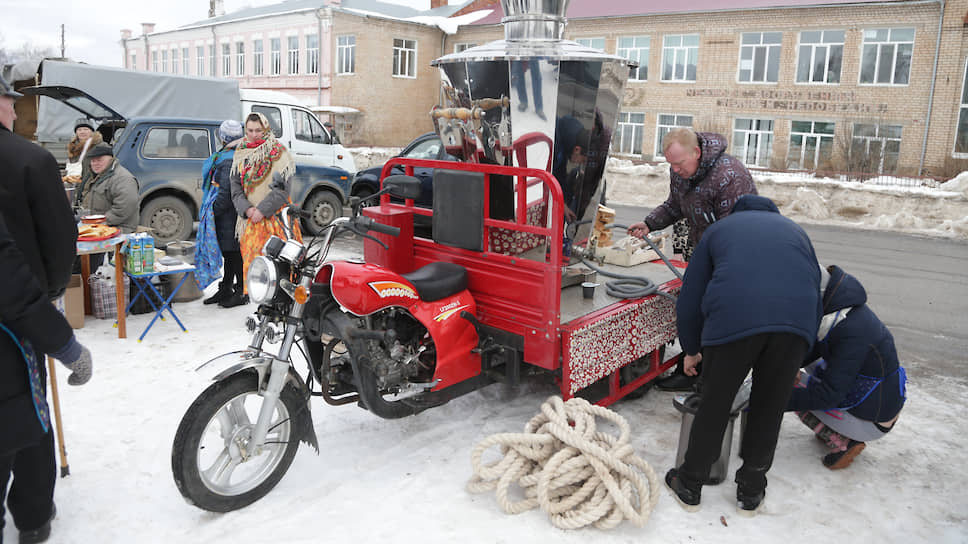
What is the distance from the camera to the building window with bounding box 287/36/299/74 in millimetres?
34594

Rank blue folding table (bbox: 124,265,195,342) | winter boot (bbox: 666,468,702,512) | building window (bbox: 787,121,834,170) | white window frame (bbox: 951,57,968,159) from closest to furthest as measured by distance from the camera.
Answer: winter boot (bbox: 666,468,702,512)
blue folding table (bbox: 124,265,195,342)
white window frame (bbox: 951,57,968,159)
building window (bbox: 787,121,834,170)

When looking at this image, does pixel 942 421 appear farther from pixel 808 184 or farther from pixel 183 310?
pixel 808 184

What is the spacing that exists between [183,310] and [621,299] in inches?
158

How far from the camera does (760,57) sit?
24.9m

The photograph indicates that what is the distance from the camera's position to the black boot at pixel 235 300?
20.4 feet

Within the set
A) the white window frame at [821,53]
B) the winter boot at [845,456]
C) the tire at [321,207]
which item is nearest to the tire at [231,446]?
the winter boot at [845,456]

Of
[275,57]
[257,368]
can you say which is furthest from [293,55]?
[257,368]

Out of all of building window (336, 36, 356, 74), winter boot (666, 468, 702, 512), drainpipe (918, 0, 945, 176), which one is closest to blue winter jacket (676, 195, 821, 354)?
winter boot (666, 468, 702, 512)

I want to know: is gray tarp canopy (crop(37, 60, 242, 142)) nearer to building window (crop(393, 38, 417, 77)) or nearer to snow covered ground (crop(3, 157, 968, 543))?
snow covered ground (crop(3, 157, 968, 543))

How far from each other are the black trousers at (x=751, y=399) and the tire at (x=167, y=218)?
7747mm

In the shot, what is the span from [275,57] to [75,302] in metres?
33.6

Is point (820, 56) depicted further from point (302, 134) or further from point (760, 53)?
point (302, 134)

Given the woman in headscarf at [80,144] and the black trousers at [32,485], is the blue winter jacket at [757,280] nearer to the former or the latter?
the black trousers at [32,485]

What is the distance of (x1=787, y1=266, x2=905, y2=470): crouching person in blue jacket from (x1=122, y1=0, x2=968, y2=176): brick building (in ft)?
56.4
